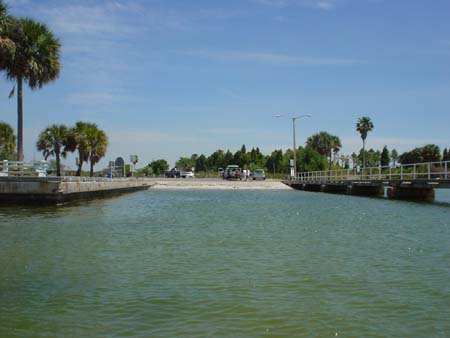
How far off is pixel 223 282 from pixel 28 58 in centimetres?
3046

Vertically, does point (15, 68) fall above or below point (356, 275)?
above

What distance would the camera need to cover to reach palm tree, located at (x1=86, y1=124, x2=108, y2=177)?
6656 cm

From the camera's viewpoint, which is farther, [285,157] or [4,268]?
[285,157]

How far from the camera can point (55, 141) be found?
65250 mm

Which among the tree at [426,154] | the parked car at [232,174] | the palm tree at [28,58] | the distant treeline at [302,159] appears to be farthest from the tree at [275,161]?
the palm tree at [28,58]

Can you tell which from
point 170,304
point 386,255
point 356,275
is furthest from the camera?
point 386,255

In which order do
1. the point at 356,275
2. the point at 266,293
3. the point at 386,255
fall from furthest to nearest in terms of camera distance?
the point at 386,255, the point at 356,275, the point at 266,293

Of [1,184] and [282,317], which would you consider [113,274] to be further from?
[1,184]

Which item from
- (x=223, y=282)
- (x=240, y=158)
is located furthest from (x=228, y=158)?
(x=223, y=282)

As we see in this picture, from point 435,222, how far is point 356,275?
11.7m

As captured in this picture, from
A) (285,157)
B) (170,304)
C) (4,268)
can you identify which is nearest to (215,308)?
(170,304)

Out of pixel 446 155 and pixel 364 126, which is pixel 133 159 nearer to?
pixel 364 126

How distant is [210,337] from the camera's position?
664 cm

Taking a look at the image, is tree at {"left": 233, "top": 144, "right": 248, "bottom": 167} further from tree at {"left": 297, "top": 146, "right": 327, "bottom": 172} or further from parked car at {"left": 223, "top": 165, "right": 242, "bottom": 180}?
parked car at {"left": 223, "top": 165, "right": 242, "bottom": 180}
